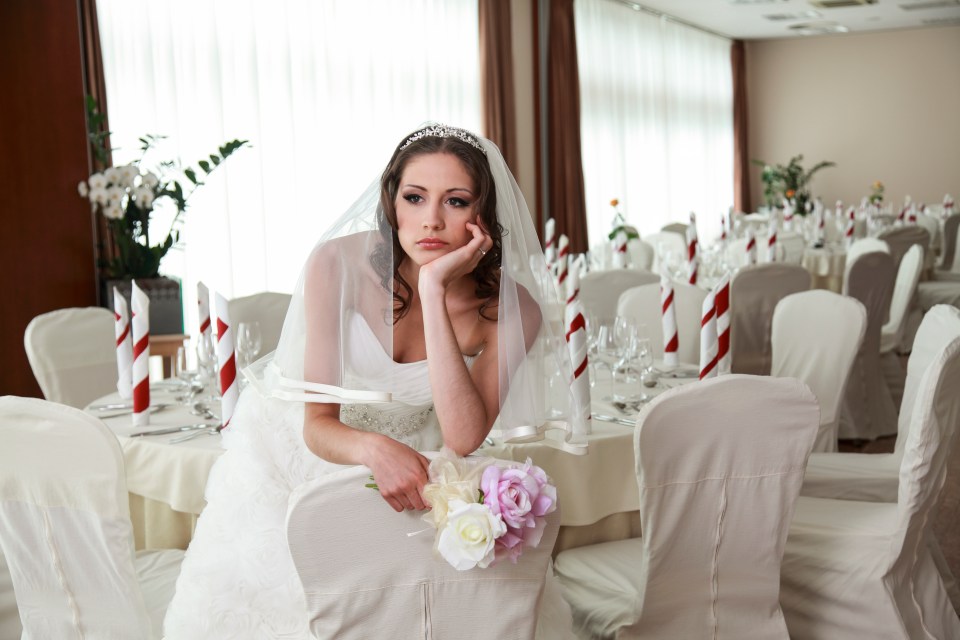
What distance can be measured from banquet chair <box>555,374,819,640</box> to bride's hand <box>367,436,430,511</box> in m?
0.54

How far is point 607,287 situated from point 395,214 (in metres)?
3.14

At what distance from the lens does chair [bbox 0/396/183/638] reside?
1860 millimetres

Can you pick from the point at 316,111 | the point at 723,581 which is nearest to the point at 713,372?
the point at 723,581

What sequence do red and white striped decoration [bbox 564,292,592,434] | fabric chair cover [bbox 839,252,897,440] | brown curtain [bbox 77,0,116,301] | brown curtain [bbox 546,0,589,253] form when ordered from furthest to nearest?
brown curtain [bbox 546,0,589,253] < brown curtain [bbox 77,0,116,301] < fabric chair cover [bbox 839,252,897,440] < red and white striped decoration [bbox 564,292,592,434]

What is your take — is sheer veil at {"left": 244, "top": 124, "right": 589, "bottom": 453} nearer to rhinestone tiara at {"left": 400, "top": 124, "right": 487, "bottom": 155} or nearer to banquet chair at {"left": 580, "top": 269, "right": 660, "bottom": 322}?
rhinestone tiara at {"left": 400, "top": 124, "right": 487, "bottom": 155}

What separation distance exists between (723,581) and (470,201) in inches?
39.3

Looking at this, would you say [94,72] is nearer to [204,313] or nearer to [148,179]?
[148,179]

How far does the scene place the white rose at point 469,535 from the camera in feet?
4.51

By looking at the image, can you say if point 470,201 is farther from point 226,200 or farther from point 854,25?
point 854,25

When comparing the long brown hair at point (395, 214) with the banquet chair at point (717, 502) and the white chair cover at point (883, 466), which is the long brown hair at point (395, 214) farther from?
the white chair cover at point (883, 466)

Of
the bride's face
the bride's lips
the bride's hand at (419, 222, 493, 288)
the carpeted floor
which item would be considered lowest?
the carpeted floor

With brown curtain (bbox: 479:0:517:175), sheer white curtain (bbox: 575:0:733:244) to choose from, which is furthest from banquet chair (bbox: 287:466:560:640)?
sheer white curtain (bbox: 575:0:733:244)

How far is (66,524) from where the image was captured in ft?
6.26

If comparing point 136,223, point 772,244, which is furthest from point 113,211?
point 772,244
